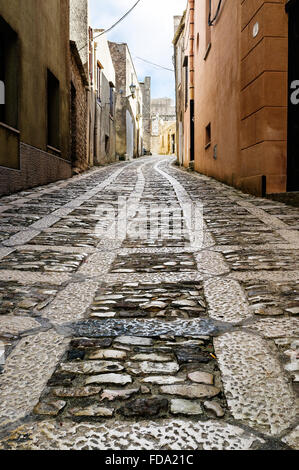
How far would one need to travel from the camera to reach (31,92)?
7680mm

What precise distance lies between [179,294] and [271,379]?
3.22ft

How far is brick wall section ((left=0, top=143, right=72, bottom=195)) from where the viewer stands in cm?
669

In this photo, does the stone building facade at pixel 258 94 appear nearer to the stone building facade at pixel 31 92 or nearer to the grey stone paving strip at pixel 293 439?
the stone building facade at pixel 31 92

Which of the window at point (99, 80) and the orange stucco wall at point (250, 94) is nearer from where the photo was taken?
the orange stucco wall at point (250, 94)

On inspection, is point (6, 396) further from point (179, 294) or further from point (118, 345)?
point (179, 294)

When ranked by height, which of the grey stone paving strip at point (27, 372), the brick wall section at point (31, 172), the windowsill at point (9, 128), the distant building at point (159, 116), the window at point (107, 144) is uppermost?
the distant building at point (159, 116)

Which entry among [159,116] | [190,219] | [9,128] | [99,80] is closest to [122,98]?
[99,80]

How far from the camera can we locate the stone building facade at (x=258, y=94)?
6074 millimetres

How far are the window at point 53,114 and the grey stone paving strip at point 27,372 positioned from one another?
8.87 metres

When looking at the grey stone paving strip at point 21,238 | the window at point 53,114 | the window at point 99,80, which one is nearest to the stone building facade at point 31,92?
the window at point 53,114

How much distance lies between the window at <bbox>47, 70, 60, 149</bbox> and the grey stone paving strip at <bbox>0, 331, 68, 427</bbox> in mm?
8868

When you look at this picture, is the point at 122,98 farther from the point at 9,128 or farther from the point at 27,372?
the point at 27,372

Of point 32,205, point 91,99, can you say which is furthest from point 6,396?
point 91,99

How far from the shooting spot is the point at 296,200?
221 inches
